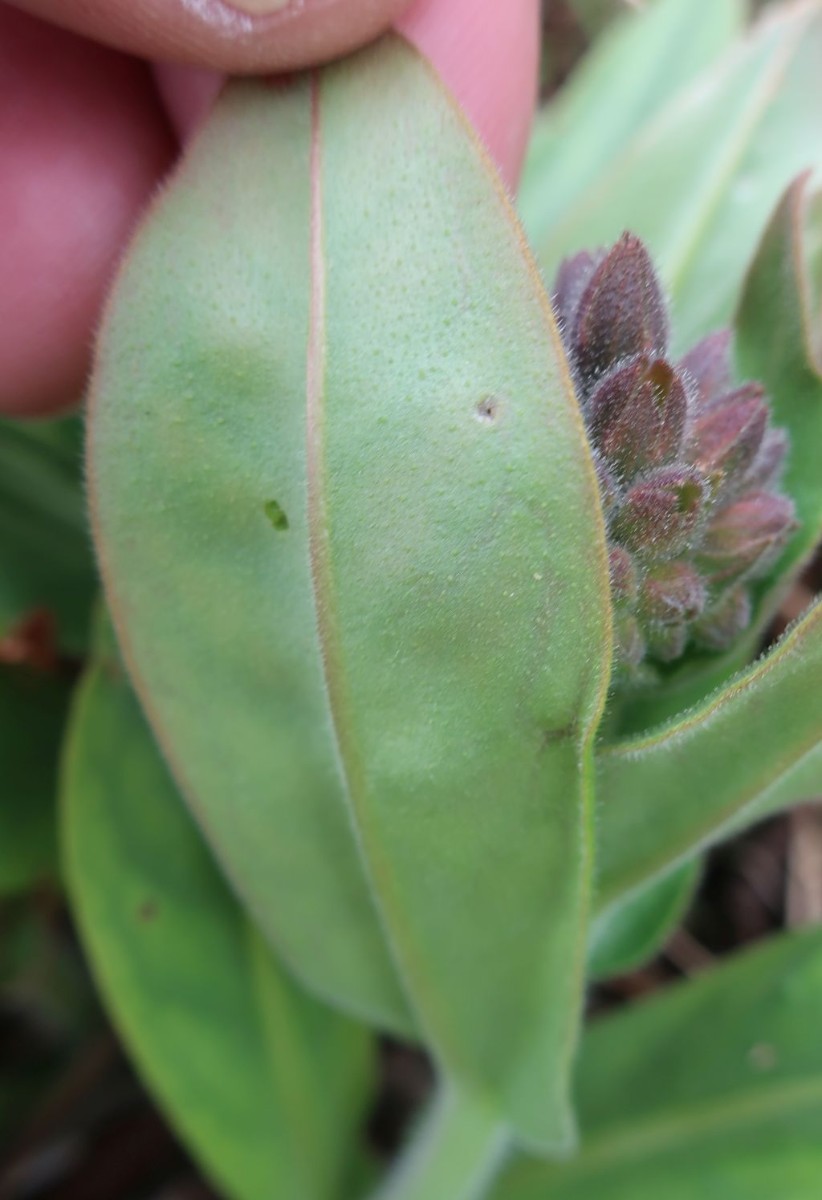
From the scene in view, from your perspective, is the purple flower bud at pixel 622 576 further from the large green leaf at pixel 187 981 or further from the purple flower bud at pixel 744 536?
the large green leaf at pixel 187 981

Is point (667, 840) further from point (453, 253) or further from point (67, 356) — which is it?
point (67, 356)

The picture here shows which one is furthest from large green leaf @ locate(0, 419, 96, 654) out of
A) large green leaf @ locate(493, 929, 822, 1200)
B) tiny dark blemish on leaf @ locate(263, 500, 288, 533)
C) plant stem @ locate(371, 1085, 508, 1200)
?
large green leaf @ locate(493, 929, 822, 1200)

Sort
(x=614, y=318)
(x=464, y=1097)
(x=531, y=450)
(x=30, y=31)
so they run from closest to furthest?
Answer: (x=531, y=450) < (x=614, y=318) < (x=30, y=31) < (x=464, y=1097)

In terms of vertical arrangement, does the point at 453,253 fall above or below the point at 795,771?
above

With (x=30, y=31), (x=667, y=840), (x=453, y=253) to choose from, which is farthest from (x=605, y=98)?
(x=667, y=840)

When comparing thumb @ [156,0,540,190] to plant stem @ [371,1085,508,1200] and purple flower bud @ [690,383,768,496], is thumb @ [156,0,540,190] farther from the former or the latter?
plant stem @ [371,1085,508,1200]

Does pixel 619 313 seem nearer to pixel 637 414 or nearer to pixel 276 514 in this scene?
pixel 637 414

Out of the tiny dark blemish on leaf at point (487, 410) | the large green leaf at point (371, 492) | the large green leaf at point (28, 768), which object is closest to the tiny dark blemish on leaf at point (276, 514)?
the large green leaf at point (371, 492)

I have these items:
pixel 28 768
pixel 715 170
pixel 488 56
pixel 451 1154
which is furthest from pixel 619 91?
pixel 451 1154
